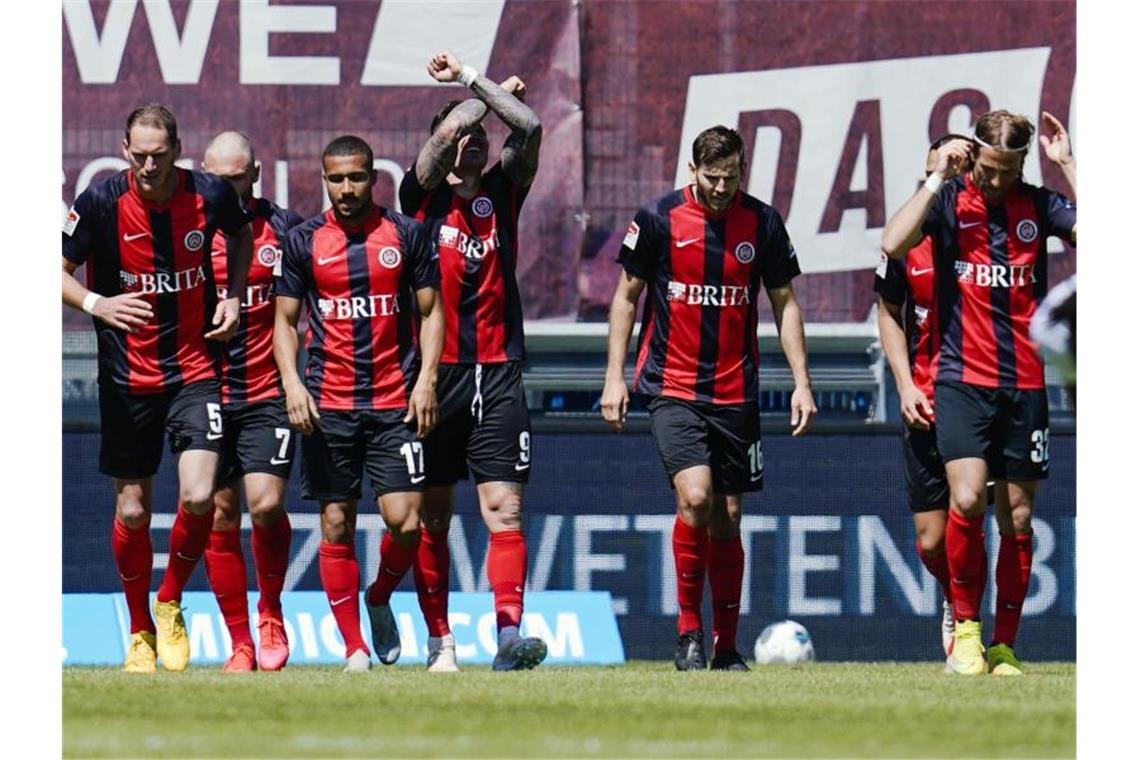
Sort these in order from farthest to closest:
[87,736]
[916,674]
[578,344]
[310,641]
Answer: [578,344], [310,641], [916,674], [87,736]

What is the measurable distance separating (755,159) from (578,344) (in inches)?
63.5

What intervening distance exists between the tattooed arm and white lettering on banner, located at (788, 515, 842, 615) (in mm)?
3805

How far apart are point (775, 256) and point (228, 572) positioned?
234cm

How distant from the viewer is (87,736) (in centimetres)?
629

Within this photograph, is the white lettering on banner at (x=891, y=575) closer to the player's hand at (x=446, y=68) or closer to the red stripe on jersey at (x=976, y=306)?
the red stripe on jersey at (x=976, y=306)

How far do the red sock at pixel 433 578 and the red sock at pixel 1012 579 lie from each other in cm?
201

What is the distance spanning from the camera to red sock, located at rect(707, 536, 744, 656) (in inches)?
350

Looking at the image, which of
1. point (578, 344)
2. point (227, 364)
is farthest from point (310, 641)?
point (227, 364)

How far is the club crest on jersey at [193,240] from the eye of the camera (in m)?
8.49

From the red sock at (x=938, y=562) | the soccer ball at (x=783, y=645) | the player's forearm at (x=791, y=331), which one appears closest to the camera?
the player's forearm at (x=791, y=331)

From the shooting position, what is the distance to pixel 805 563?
39.5ft

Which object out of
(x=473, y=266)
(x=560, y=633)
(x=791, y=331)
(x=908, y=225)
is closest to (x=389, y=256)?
(x=473, y=266)

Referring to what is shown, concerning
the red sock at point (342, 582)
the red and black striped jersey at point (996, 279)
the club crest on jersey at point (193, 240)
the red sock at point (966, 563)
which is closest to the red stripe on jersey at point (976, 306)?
the red and black striped jersey at point (996, 279)
